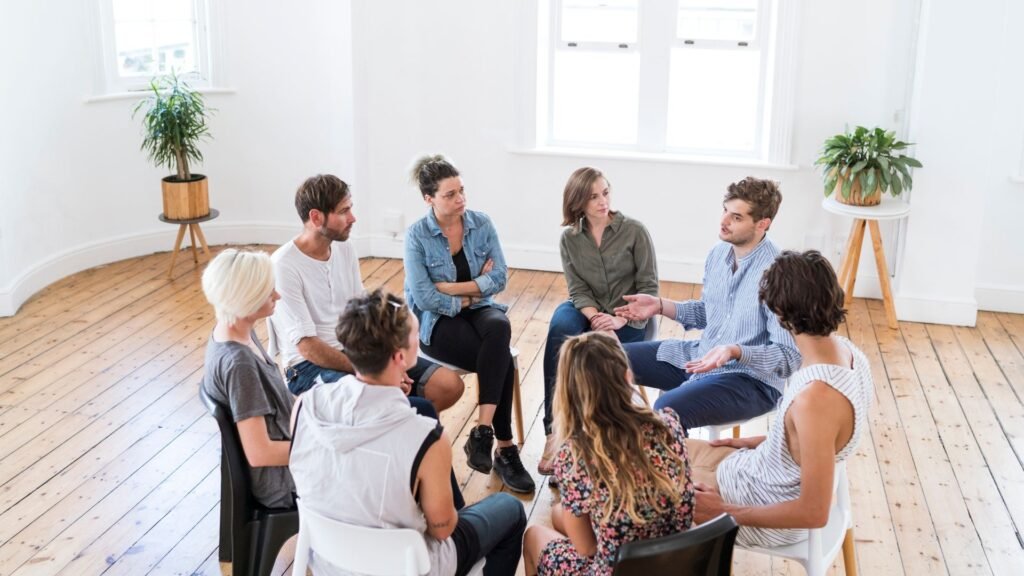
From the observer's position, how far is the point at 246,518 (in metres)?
2.81

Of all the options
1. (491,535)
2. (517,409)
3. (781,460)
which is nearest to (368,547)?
(491,535)

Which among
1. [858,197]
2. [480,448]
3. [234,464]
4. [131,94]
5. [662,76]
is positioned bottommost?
[480,448]

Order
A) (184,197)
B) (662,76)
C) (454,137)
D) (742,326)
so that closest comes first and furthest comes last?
(742,326) → (662,76) → (184,197) → (454,137)

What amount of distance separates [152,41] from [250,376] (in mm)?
4515

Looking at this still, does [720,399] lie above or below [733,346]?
below

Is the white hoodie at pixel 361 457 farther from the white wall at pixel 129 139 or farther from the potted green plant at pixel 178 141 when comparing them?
the potted green plant at pixel 178 141

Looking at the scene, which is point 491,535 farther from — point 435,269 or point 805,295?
point 435,269

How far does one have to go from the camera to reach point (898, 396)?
465cm

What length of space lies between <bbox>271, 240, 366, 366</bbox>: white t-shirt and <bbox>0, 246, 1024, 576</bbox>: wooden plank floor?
0.73 m

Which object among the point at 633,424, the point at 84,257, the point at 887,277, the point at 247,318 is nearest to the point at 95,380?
the point at 84,257

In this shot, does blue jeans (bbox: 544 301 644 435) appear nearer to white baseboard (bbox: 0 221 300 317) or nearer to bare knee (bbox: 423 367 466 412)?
bare knee (bbox: 423 367 466 412)

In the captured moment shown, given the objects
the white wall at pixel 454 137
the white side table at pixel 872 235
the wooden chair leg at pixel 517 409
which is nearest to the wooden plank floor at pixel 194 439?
the wooden chair leg at pixel 517 409

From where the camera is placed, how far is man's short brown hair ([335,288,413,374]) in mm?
2469

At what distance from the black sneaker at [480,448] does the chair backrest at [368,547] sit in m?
1.39
